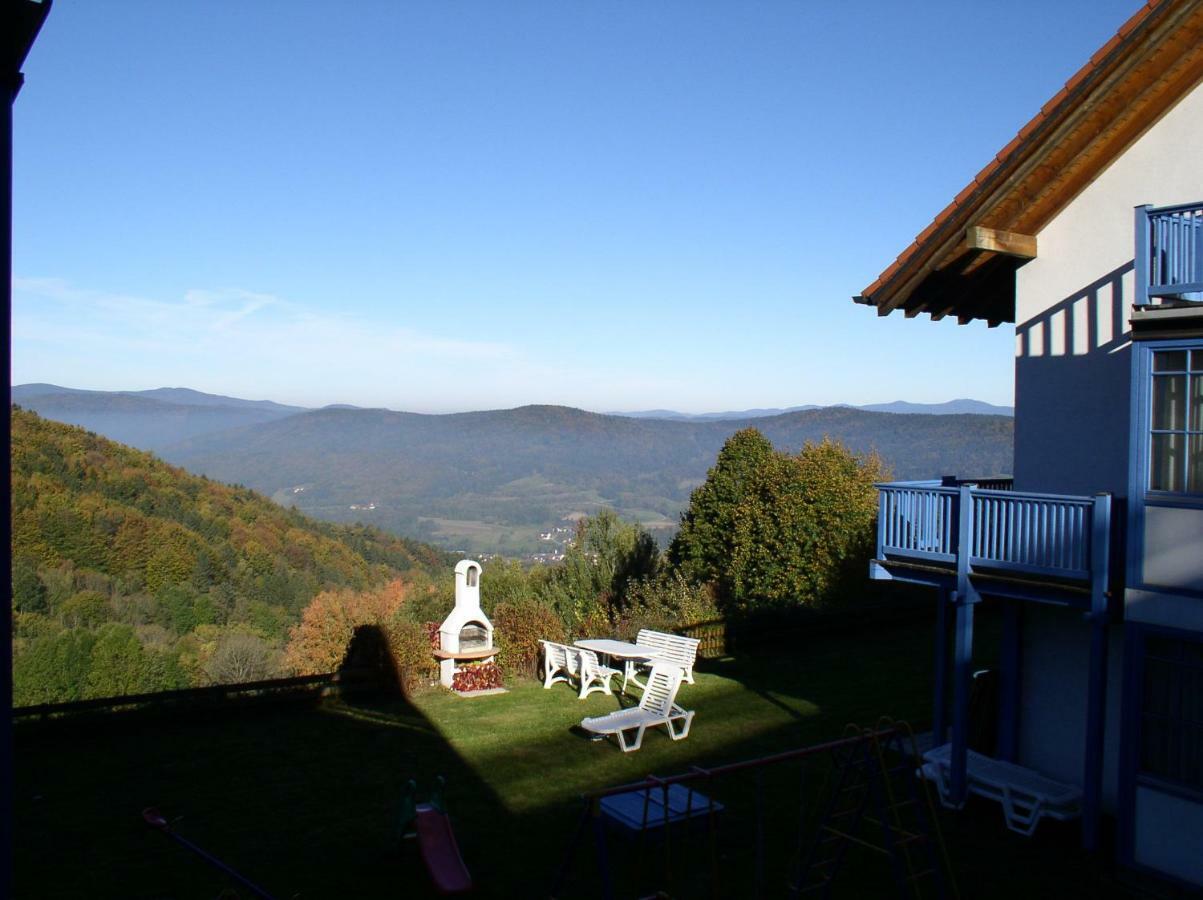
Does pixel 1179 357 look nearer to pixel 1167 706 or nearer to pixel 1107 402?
pixel 1107 402

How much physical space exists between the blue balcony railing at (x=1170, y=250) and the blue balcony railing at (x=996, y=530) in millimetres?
1851

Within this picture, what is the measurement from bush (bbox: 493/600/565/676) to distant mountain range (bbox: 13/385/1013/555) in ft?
194

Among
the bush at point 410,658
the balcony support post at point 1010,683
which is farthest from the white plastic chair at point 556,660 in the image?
the balcony support post at point 1010,683

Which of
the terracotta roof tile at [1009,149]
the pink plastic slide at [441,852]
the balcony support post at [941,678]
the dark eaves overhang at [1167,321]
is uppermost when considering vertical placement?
the terracotta roof tile at [1009,149]

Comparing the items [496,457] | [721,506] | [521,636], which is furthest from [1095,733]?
[496,457]

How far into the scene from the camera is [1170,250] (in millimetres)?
8445

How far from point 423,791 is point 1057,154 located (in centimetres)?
907

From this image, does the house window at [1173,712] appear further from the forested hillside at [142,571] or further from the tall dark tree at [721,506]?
the forested hillside at [142,571]

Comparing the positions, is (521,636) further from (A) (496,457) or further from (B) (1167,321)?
(A) (496,457)

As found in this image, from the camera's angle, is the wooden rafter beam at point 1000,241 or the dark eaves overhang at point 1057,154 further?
the wooden rafter beam at point 1000,241

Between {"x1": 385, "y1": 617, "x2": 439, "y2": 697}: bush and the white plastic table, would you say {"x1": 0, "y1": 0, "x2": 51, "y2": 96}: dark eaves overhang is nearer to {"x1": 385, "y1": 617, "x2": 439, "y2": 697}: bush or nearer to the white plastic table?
the white plastic table

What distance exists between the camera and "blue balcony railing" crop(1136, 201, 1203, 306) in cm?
831

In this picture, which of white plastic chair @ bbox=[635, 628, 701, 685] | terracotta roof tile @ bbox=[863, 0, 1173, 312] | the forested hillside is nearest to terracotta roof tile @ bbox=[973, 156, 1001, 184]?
terracotta roof tile @ bbox=[863, 0, 1173, 312]

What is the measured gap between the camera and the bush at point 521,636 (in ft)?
53.2
